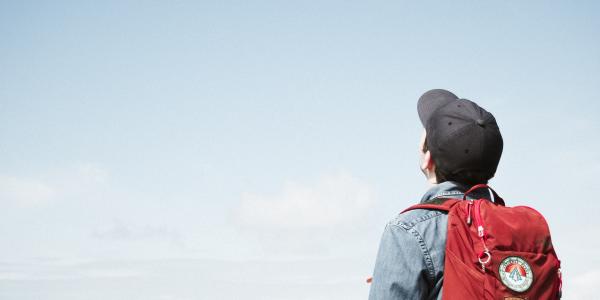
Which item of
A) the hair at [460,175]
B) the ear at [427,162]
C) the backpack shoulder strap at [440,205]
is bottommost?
the backpack shoulder strap at [440,205]

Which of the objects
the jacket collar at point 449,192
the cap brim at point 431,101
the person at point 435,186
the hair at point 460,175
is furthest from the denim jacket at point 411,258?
the cap brim at point 431,101

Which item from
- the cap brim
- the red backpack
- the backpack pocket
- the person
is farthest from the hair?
the backpack pocket

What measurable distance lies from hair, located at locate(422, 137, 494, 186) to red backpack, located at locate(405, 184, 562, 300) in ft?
0.55

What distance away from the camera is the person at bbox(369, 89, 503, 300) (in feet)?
13.0

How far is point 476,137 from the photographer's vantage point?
14.1 feet

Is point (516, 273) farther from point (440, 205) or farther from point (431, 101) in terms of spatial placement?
point (431, 101)

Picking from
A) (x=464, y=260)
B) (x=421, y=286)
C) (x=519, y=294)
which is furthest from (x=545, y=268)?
(x=421, y=286)

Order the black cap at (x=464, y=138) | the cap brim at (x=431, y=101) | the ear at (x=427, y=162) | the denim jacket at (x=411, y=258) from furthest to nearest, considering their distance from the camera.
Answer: the cap brim at (x=431, y=101) → the ear at (x=427, y=162) → the black cap at (x=464, y=138) → the denim jacket at (x=411, y=258)

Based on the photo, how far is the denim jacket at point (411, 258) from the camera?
3949 mm

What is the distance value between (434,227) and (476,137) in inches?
26.3

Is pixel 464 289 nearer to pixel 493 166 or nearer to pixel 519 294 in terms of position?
pixel 519 294

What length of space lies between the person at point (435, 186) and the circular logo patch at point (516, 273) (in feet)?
1.23

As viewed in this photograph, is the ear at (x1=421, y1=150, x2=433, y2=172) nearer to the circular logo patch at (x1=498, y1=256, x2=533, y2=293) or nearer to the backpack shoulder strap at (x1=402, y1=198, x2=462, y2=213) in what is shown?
the backpack shoulder strap at (x1=402, y1=198, x2=462, y2=213)

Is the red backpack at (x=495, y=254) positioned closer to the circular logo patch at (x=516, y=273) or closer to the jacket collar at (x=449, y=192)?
the circular logo patch at (x=516, y=273)
